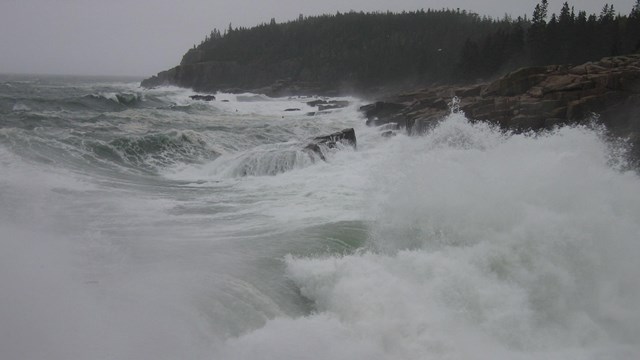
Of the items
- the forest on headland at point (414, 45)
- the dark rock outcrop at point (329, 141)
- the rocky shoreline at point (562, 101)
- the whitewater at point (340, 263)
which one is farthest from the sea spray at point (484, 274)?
the forest on headland at point (414, 45)

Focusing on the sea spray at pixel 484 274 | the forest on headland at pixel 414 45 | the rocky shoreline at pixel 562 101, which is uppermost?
the forest on headland at pixel 414 45

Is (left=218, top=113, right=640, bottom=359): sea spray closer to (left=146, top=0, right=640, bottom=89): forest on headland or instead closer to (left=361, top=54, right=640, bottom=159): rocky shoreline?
(left=361, top=54, right=640, bottom=159): rocky shoreline

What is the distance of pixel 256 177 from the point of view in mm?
13906

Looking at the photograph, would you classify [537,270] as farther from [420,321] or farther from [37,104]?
[37,104]

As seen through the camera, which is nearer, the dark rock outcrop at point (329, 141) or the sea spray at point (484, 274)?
the sea spray at point (484, 274)

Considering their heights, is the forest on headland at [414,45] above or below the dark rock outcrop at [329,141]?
above

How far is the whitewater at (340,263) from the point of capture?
4863mm

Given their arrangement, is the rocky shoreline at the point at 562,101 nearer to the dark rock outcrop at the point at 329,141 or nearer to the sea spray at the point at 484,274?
the dark rock outcrop at the point at 329,141

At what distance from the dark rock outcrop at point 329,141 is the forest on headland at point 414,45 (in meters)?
25.2

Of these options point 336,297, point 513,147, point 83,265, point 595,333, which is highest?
point 513,147

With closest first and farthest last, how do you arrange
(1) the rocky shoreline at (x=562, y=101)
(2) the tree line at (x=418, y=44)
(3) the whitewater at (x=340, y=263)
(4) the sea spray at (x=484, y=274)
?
(3) the whitewater at (x=340, y=263) < (4) the sea spray at (x=484, y=274) < (1) the rocky shoreline at (x=562, y=101) < (2) the tree line at (x=418, y=44)

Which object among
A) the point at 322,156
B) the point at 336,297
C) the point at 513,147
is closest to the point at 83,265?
the point at 336,297

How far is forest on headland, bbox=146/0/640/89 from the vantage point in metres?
43.5

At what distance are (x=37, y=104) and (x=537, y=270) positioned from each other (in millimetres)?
28303
